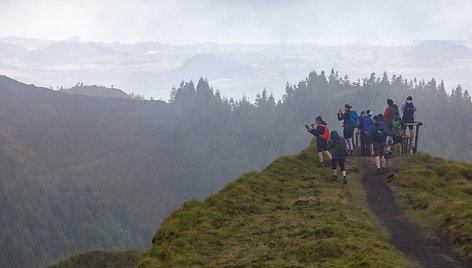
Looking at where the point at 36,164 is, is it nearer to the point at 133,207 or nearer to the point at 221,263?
the point at 133,207

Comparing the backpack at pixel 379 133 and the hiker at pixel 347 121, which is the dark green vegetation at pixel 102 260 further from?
the backpack at pixel 379 133

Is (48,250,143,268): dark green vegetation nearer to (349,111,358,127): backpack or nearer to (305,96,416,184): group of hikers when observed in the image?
(305,96,416,184): group of hikers

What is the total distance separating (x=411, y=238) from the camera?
1335 cm

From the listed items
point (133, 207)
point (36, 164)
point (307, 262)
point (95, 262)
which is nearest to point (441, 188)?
point (307, 262)

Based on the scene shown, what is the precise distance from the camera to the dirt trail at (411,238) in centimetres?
1146

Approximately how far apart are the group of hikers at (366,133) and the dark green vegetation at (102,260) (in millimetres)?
18710

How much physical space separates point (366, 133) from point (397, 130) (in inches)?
90.6

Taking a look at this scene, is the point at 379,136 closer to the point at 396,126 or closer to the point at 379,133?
the point at 379,133

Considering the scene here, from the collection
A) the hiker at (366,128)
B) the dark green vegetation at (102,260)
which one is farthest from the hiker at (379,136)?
the dark green vegetation at (102,260)

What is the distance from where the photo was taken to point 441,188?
19.8m

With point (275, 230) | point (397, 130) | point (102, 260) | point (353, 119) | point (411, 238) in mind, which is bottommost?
point (102, 260)

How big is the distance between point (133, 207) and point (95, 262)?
5804 inches

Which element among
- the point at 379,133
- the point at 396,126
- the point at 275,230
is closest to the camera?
the point at 275,230

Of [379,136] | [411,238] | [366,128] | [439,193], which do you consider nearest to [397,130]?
[366,128]
